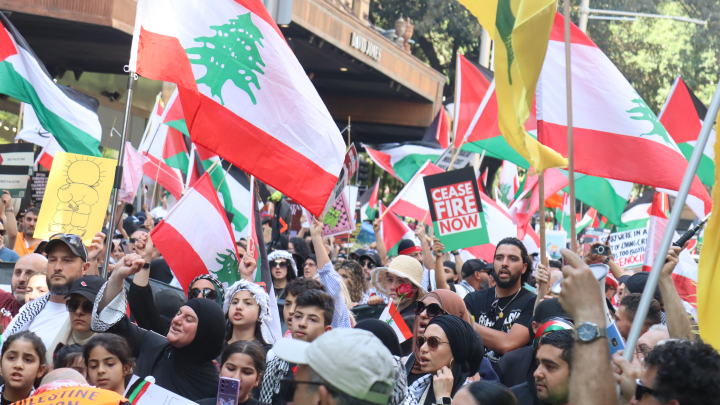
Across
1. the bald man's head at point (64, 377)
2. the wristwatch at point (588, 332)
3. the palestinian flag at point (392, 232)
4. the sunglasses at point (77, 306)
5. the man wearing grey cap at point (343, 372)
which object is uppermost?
the wristwatch at point (588, 332)

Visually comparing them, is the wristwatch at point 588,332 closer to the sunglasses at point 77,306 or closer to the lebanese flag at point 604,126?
the sunglasses at point 77,306

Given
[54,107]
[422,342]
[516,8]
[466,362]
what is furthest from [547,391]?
[54,107]

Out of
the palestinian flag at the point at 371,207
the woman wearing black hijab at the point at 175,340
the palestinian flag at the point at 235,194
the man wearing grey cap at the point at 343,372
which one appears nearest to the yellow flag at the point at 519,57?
the woman wearing black hijab at the point at 175,340

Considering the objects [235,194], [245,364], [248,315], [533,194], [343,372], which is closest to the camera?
[343,372]

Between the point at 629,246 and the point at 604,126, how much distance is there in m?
3.69

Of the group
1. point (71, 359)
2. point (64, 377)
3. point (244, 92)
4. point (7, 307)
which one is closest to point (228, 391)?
point (64, 377)

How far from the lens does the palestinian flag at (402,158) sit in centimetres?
1492

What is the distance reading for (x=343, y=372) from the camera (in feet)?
7.89

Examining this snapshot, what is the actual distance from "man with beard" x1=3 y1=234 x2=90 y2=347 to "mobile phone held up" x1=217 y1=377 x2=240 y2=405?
1502mm

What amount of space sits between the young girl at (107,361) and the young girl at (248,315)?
1.30 m

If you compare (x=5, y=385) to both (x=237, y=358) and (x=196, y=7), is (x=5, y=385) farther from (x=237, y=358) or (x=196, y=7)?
(x=196, y=7)

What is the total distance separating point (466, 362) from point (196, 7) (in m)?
3.35

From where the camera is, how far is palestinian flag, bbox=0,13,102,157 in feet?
23.1

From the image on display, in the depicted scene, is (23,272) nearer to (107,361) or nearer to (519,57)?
(107,361)
